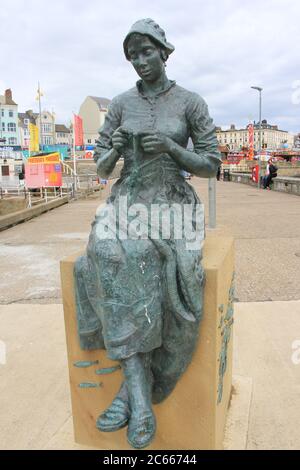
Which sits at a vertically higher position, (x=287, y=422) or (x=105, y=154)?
(x=105, y=154)

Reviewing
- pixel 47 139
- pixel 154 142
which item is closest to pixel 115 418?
pixel 154 142

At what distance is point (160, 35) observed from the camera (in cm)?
211

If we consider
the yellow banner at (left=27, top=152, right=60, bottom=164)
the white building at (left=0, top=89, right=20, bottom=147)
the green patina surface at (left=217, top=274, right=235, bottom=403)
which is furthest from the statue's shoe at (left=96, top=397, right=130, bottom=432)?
the white building at (left=0, top=89, right=20, bottom=147)

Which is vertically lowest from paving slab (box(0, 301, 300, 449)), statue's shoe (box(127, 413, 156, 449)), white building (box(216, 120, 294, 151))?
paving slab (box(0, 301, 300, 449))

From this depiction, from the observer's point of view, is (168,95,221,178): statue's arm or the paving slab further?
the paving slab

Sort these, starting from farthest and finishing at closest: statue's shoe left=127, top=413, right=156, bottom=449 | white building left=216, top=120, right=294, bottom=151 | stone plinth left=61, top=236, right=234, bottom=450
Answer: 1. white building left=216, top=120, right=294, bottom=151
2. stone plinth left=61, top=236, right=234, bottom=450
3. statue's shoe left=127, top=413, right=156, bottom=449

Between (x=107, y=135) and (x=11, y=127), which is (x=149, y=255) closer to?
(x=107, y=135)

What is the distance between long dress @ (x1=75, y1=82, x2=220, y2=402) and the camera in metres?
1.94

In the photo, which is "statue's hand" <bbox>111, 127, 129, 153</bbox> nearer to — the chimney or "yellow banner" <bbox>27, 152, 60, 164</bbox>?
"yellow banner" <bbox>27, 152, 60, 164</bbox>

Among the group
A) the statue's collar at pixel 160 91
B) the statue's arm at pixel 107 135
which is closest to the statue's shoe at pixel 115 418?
the statue's arm at pixel 107 135

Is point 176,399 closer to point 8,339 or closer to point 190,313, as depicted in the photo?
point 190,313

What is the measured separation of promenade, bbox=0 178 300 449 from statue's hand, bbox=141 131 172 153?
1769mm

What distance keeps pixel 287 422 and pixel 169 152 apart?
187 cm

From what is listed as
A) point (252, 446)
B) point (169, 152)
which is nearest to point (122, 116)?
point (169, 152)
